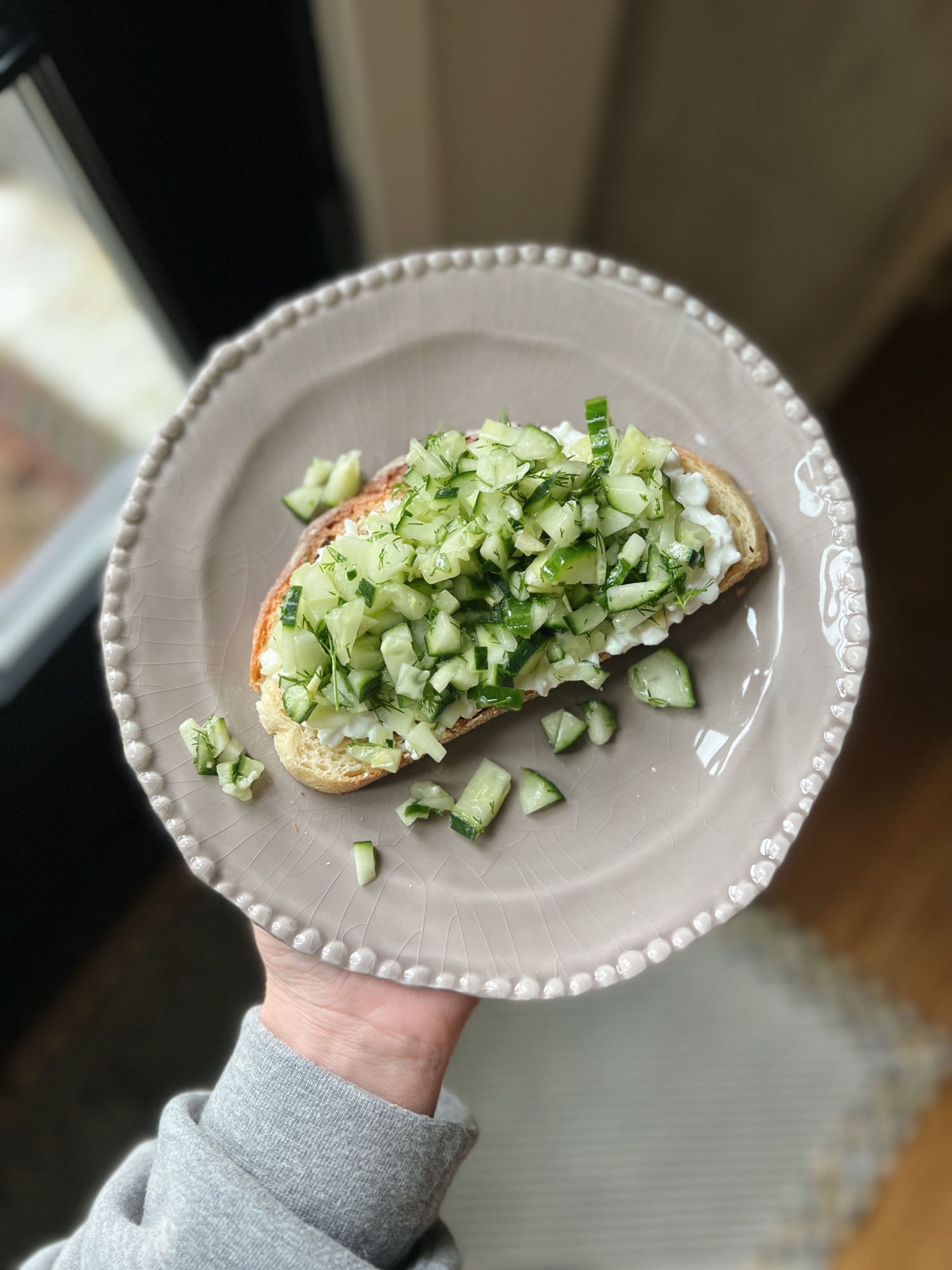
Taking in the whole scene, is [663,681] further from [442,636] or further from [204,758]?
[204,758]

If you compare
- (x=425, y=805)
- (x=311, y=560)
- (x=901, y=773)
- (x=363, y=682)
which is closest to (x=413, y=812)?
(x=425, y=805)

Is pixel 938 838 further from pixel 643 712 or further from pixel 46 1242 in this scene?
pixel 46 1242

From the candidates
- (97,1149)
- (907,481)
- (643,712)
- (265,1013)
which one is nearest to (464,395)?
(643,712)

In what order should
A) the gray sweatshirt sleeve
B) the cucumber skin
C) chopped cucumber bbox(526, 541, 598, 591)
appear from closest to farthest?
the gray sweatshirt sleeve → chopped cucumber bbox(526, 541, 598, 591) → the cucumber skin

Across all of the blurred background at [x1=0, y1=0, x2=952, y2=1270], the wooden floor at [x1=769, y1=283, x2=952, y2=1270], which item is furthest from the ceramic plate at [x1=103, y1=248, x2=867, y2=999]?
the wooden floor at [x1=769, y1=283, x2=952, y2=1270]

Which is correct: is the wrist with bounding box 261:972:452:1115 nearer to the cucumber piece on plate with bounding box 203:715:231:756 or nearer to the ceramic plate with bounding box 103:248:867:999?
the ceramic plate with bounding box 103:248:867:999

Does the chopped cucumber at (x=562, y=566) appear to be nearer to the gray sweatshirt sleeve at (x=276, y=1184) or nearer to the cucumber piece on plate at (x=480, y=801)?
the cucumber piece on plate at (x=480, y=801)
